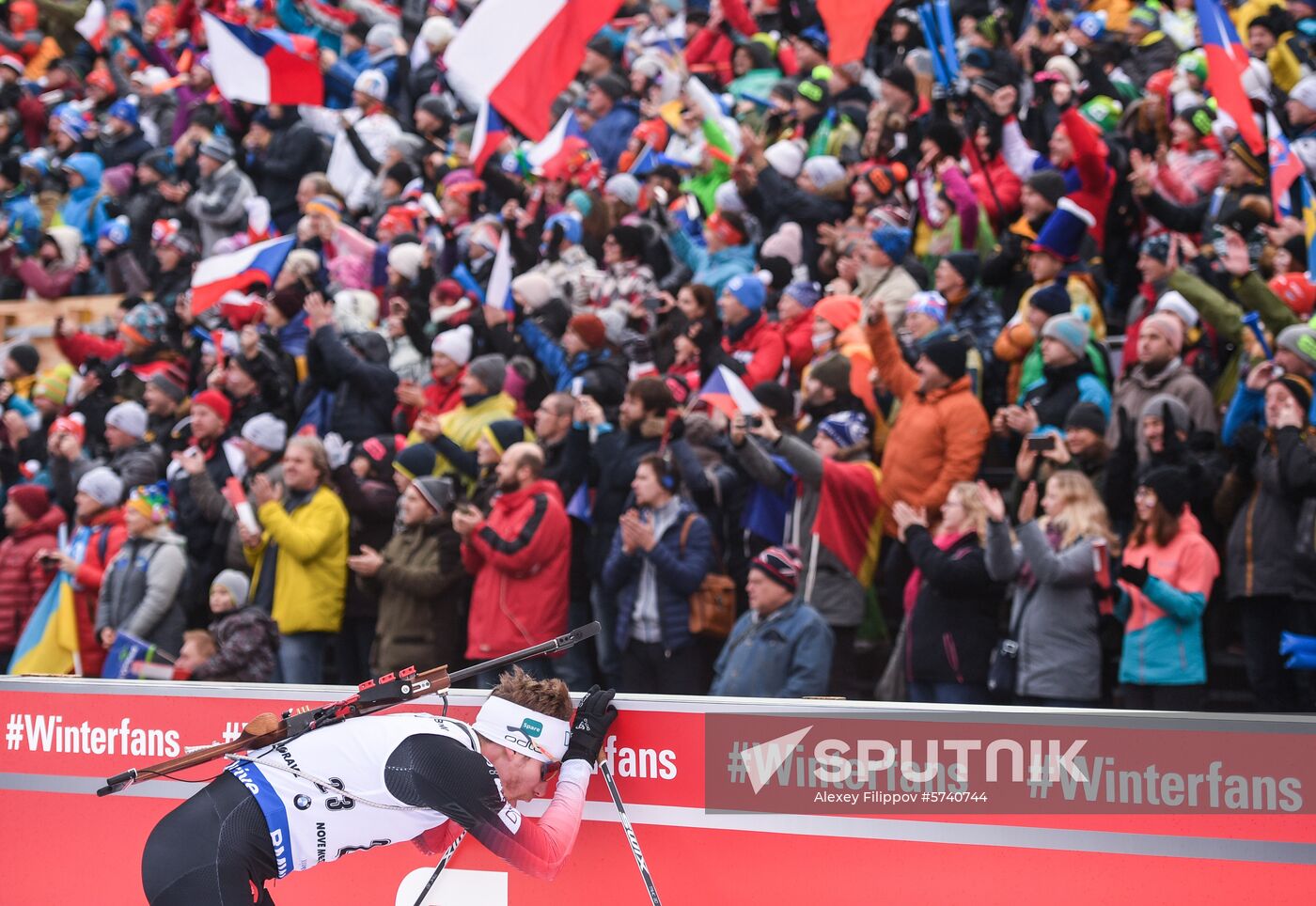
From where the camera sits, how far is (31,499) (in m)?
11.1

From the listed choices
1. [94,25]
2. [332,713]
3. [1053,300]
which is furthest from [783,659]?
[94,25]

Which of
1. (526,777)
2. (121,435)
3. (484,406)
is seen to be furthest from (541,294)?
(526,777)

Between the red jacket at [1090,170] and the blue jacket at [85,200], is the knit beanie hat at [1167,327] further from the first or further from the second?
the blue jacket at [85,200]

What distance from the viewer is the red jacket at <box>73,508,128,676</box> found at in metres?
10.4

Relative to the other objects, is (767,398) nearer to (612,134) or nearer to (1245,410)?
(1245,410)

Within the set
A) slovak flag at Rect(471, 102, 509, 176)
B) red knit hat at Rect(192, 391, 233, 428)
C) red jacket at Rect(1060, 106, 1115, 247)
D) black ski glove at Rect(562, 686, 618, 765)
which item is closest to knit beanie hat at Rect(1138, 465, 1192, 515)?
red jacket at Rect(1060, 106, 1115, 247)

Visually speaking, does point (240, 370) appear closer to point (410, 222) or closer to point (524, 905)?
point (410, 222)

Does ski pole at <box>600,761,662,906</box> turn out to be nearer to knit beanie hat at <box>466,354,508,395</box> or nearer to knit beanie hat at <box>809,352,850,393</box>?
knit beanie hat at <box>809,352,850,393</box>

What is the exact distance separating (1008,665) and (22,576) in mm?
7020

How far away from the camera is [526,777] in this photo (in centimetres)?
531

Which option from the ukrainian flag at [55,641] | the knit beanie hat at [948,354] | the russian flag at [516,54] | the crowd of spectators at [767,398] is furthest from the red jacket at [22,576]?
the knit beanie hat at [948,354]

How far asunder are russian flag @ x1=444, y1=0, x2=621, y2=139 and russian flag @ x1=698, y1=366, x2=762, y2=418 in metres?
1.87

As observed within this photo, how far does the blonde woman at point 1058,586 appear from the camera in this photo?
7.60m

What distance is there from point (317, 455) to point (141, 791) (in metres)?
3.62
